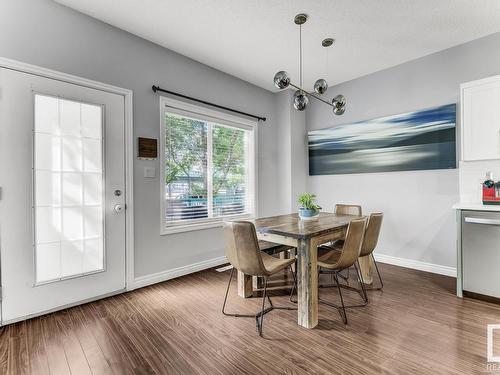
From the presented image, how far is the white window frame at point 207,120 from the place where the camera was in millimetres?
3156

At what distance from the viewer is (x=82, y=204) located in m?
2.54

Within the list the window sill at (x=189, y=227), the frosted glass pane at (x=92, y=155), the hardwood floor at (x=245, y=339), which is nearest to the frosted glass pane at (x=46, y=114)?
the frosted glass pane at (x=92, y=155)

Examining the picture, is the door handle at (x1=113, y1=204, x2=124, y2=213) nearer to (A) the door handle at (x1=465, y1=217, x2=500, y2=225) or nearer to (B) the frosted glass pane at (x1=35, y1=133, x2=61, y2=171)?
→ (B) the frosted glass pane at (x1=35, y1=133, x2=61, y2=171)

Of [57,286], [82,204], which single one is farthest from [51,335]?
[82,204]

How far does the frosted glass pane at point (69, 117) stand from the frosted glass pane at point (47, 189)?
433mm

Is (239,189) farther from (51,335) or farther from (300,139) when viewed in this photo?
(51,335)

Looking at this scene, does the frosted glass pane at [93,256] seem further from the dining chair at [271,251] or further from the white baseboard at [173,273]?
the dining chair at [271,251]

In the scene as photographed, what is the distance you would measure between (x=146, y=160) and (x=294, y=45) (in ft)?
7.56

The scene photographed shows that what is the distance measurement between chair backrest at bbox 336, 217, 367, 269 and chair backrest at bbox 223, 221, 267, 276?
0.68 meters

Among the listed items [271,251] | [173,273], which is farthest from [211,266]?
[271,251]

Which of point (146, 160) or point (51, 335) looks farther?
point (146, 160)

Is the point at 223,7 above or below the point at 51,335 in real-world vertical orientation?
above

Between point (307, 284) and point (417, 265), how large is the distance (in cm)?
231

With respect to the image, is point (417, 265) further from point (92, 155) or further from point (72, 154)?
point (72, 154)
